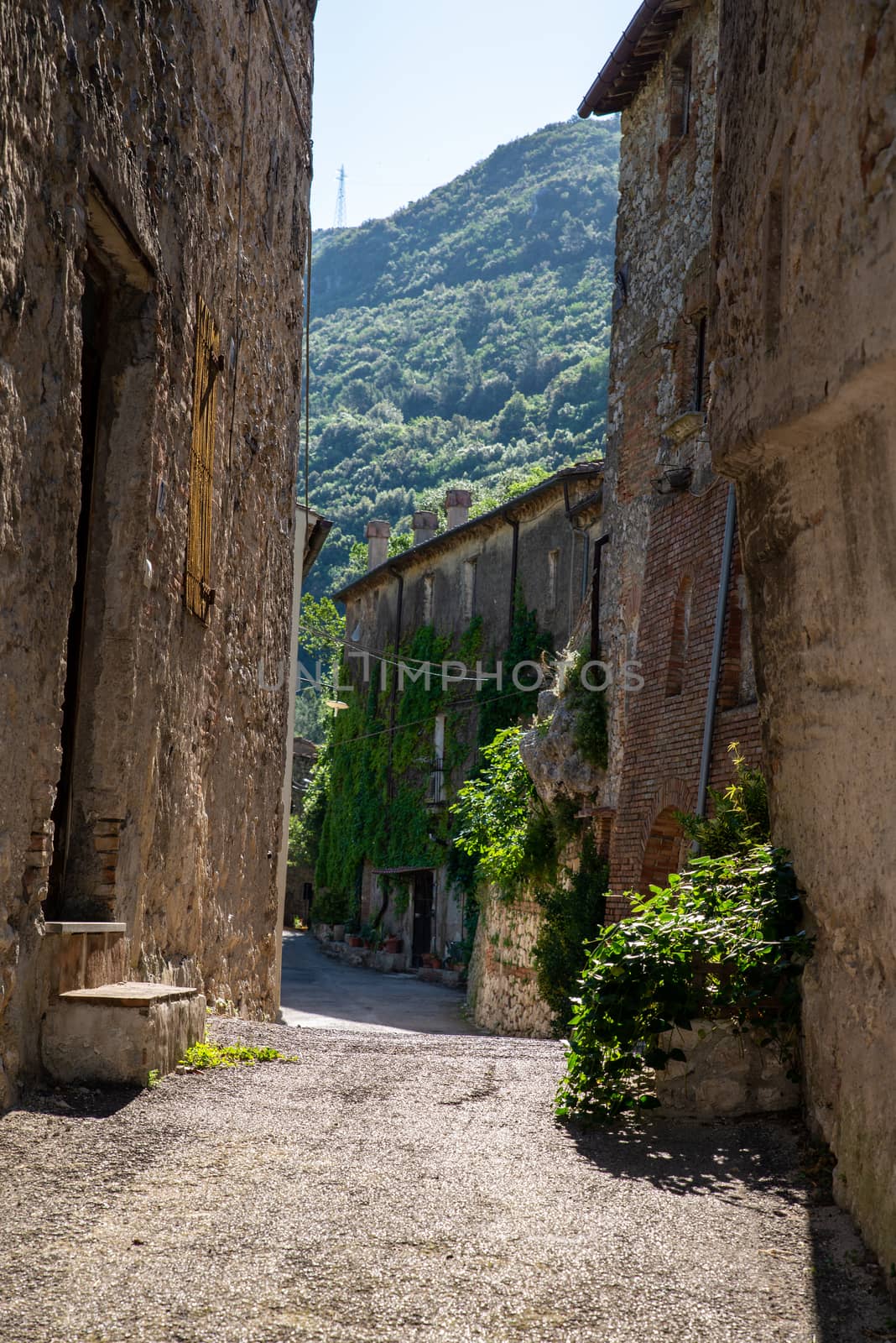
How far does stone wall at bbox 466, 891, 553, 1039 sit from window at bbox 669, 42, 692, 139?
29.0 ft

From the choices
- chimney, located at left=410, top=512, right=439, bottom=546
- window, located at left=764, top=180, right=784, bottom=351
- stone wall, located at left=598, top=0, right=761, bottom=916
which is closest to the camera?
window, located at left=764, top=180, right=784, bottom=351

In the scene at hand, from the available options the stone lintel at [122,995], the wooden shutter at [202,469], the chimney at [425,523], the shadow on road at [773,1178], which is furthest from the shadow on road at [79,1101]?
the chimney at [425,523]

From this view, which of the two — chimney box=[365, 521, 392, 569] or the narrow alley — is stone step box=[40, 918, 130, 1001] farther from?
chimney box=[365, 521, 392, 569]

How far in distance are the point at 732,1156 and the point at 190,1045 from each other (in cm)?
238

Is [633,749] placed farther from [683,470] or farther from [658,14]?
[658,14]

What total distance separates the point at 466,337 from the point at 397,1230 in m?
91.2

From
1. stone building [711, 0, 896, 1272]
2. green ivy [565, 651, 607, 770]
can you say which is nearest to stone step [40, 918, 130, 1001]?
stone building [711, 0, 896, 1272]

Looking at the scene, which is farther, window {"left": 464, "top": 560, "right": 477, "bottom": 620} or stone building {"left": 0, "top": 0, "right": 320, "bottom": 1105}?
window {"left": 464, "top": 560, "right": 477, "bottom": 620}

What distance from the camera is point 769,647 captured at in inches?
177

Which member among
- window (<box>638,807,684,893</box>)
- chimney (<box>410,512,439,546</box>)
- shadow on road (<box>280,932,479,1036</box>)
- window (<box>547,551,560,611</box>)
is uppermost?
chimney (<box>410,512,439,546</box>)

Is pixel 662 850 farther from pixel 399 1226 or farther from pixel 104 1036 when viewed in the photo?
pixel 399 1226

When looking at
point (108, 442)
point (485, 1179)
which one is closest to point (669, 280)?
point (108, 442)

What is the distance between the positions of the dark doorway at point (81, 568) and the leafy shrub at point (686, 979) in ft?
7.50

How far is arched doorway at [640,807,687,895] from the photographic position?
39.3 ft
